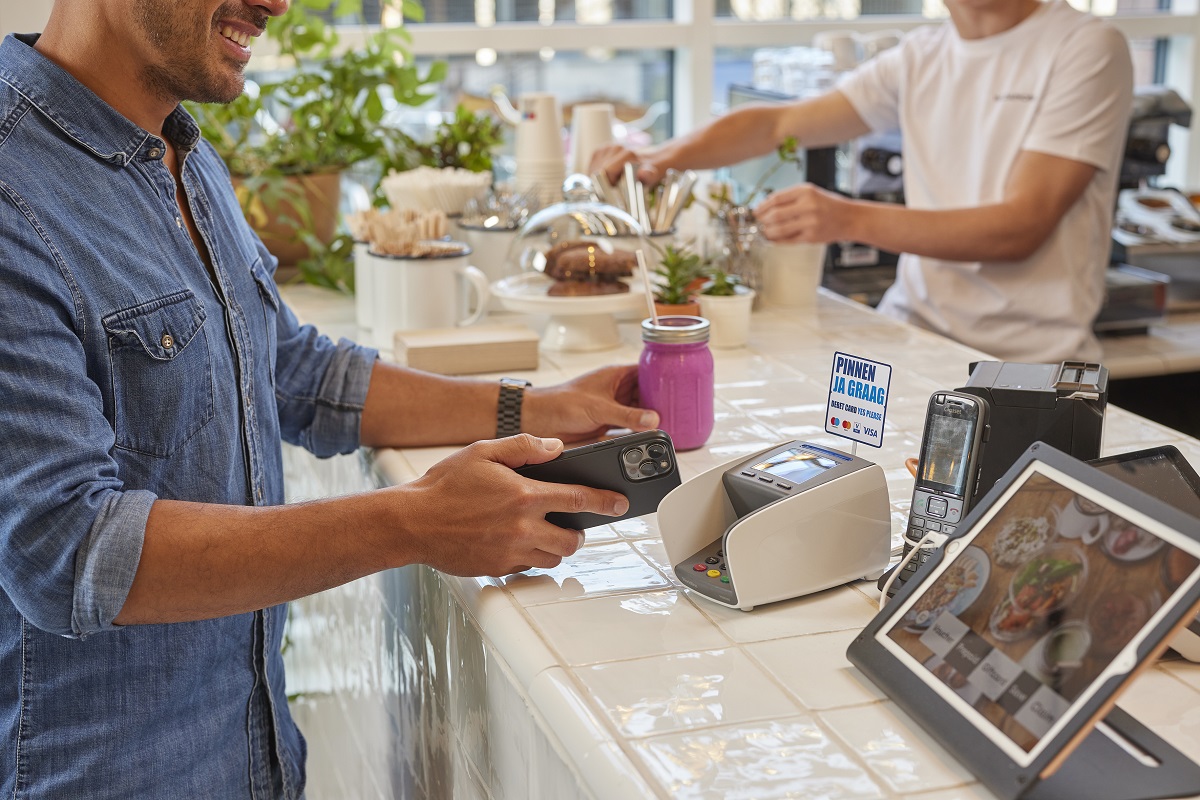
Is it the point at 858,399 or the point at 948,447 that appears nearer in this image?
the point at 948,447

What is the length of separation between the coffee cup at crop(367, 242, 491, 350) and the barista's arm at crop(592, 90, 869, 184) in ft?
2.88

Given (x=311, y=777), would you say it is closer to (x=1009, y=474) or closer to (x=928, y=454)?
(x=928, y=454)

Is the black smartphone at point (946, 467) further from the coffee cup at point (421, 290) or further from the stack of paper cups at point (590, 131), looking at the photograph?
the stack of paper cups at point (590, 131)

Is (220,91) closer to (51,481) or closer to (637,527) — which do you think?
(51,481)

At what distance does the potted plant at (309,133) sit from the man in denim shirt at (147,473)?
1.18 meters

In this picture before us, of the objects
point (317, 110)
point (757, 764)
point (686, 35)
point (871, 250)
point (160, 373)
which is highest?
point (686, 35)

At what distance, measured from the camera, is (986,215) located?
2342mm

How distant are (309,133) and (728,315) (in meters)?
1.09

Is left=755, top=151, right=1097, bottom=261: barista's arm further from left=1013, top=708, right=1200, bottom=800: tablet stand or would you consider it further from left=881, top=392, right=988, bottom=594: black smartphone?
left=1013, top=708, right=1200, bottom=800: tablet stand

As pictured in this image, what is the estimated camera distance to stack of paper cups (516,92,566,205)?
249cm

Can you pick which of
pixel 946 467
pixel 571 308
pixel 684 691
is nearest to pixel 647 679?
pixel 684 691

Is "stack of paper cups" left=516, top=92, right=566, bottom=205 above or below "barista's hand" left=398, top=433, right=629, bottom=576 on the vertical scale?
above

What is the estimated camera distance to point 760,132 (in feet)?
9.36

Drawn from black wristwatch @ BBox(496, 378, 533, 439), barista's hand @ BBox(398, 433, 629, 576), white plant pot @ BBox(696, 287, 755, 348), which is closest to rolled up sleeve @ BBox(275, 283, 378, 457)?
black wristwatch @ BBox(496, 378, 533, 439)
